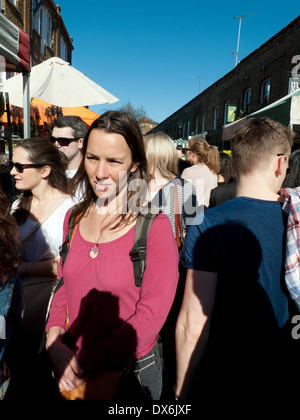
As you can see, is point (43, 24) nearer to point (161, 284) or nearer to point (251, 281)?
point (161, 284)

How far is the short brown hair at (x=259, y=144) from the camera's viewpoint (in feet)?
4.68

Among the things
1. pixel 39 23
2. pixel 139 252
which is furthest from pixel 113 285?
pixel 39 23

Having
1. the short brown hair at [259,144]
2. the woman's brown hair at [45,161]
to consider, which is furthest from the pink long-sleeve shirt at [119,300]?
the woman's brown hair at [45,161]

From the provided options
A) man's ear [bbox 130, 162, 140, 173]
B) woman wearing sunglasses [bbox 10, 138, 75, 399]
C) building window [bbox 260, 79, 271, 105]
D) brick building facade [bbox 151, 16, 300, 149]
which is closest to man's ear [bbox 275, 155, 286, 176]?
man's ear [bbox 130, 162, 140, 173]

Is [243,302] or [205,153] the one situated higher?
[205,153]

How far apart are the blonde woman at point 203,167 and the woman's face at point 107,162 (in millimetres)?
2750

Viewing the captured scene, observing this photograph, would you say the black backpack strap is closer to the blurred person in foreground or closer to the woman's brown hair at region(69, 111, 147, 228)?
the woman's brown hair at region(69, 111, 147, 228)

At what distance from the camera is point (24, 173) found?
2.33 m

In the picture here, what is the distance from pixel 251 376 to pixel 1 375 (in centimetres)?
109

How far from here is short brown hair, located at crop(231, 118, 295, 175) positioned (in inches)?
56.2

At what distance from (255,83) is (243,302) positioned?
18241 mm

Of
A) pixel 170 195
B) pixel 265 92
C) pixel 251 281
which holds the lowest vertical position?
pixel 251 281
